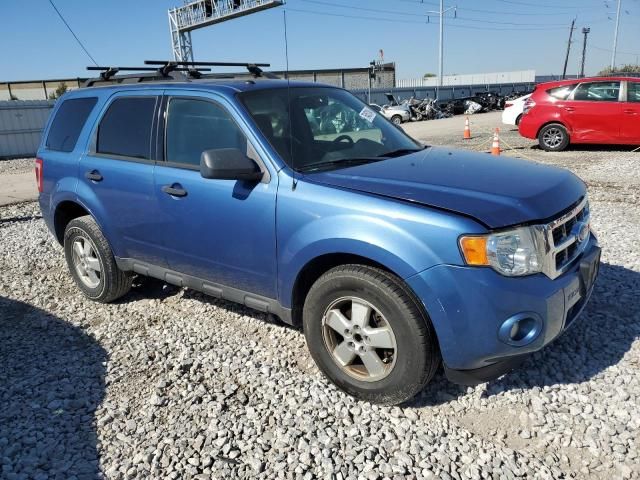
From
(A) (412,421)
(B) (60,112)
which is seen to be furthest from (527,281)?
(B) (60,112)

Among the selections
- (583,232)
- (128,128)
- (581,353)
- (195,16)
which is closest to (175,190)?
(128,128)

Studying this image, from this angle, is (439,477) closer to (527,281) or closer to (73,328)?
(527,281)

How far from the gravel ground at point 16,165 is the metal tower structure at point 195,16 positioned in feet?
68.8

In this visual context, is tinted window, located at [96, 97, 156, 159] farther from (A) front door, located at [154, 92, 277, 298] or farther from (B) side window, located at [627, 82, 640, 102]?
(B) side window, located at [627, 82, 640, 102]

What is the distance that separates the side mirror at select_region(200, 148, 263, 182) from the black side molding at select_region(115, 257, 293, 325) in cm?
85

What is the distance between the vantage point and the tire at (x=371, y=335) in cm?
275

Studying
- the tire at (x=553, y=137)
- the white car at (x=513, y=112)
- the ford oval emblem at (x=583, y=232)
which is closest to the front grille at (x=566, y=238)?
the ford oval emblem at (x=583, y=232)

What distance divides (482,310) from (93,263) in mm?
3591

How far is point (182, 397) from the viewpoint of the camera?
3270 millimetres

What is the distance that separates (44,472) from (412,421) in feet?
6.41

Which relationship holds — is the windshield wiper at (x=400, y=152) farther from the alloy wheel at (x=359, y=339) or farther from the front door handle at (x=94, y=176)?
the front door handle at (x=94, y=176)

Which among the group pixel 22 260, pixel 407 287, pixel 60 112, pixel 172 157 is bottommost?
pixel 22 260

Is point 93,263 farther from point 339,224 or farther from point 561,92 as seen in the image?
point 561,92

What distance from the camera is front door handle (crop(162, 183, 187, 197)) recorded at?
12.0 ft
